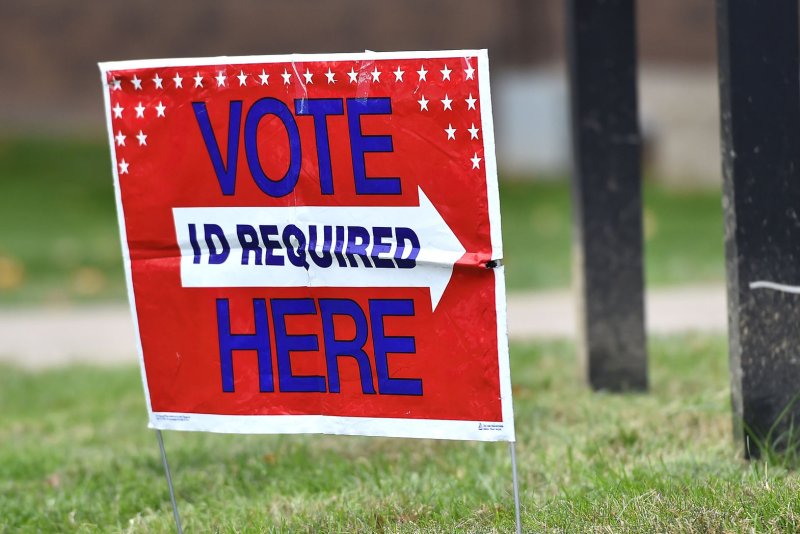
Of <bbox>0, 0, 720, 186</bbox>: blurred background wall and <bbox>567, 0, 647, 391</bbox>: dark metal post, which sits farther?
<bbox>0, 0, 720, 186</bbox>: blurred background wall

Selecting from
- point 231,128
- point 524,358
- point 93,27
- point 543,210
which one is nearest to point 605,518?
point 231,128

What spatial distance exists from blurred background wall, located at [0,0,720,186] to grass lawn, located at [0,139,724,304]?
3.20ft

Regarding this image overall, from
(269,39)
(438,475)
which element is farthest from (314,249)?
(269,39)

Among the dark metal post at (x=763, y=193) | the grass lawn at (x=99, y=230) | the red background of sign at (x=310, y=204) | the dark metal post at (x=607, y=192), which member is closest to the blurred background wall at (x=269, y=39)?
the grass lawn at (x=99, y=230)

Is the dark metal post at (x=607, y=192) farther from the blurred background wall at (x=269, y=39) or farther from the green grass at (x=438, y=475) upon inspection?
the blurred background wall at (x=269, y=39)

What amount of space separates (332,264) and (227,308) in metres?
0.39

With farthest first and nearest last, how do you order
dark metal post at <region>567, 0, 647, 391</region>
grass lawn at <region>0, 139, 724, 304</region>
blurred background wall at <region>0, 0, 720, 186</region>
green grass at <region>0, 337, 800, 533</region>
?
1. blurred background wall at <region>0, 0, 720, 186</region>
2. grass lawn at <region>0, 139, 724, 304</region>
3. dark metal post at <region>567, 0, 647, 391</region>
4. green grass at <region>0, 337, 800, 533</region>

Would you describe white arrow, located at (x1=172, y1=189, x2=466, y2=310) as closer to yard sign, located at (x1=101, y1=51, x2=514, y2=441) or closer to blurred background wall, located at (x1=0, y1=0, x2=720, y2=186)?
yard sign, located at (x1=101, y1=51, x2=514, y2=441)

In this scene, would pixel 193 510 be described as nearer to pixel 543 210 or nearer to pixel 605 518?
pixel 605 518

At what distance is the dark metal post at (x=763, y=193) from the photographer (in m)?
3.96

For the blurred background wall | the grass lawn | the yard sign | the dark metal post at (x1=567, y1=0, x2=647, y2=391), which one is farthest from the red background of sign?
the blurred background wall

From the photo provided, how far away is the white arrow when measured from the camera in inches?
136

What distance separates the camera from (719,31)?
4.04 metres

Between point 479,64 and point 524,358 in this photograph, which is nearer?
point 479,64
